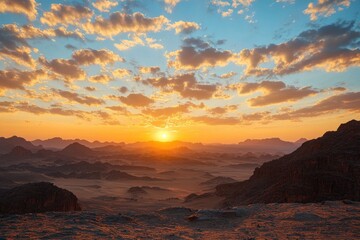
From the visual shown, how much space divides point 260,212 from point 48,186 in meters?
33.5

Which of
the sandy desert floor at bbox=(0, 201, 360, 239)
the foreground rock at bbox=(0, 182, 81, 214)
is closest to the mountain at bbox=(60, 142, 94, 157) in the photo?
the foreground rock at bbox=(0, 182, 81, 214)

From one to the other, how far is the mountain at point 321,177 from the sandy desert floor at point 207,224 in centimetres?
1866

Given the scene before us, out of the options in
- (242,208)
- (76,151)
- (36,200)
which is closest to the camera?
(242,208)

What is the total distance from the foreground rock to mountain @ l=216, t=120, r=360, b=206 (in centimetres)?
2424

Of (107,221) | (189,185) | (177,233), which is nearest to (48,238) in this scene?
(107,221)

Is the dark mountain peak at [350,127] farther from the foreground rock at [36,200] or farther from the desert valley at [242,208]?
the foreground rock at [36,200]

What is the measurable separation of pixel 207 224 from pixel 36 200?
31.4m

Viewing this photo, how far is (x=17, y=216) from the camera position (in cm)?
1467

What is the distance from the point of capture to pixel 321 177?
35625mm

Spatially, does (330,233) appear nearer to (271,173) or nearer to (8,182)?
(271,173)

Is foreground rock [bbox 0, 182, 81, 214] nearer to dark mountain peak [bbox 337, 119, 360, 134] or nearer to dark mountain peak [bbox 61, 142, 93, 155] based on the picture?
dark mountain peak [bbox 337, 119, 360, 134]

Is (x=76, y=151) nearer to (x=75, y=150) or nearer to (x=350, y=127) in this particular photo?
(x=75, y=150)

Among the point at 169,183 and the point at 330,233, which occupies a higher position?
the point at 330,233

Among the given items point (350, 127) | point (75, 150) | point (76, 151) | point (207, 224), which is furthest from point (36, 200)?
point (75, 150)
